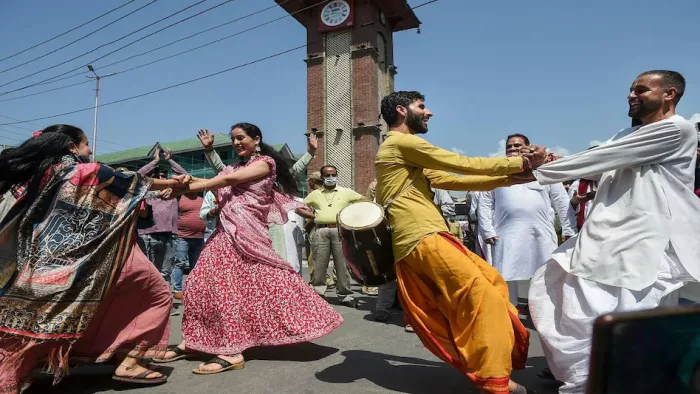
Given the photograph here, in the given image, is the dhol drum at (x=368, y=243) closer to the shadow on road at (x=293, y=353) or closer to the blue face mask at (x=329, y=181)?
the shadow on road at (x=293, y=353)

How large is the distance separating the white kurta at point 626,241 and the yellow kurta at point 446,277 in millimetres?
275

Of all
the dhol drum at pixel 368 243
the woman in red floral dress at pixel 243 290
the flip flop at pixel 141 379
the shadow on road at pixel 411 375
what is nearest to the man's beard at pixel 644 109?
the dhol drum at pixel 368 243

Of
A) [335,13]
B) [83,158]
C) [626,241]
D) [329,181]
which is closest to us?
[626,241]

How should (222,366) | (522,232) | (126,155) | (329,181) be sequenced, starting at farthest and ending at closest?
(126,155), (329,181), (522,232), (222,366)

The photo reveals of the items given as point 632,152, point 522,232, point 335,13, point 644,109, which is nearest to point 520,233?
point 522,232

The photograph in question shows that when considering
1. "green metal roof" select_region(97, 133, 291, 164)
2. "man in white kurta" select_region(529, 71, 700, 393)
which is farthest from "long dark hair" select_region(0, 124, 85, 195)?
"green metal roof" select_region(97, 133, 291, 164)

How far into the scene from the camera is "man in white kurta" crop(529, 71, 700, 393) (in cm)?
250

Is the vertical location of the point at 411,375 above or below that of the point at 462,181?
below

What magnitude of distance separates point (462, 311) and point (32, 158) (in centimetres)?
256

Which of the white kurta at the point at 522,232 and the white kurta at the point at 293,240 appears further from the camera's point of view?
the white kurta at the point at 293,240

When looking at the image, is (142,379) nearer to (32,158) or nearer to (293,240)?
(32,158)

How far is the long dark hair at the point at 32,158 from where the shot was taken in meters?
2.81

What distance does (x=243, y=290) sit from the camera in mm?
3727

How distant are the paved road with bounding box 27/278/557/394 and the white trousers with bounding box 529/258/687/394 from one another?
22.1 inches
